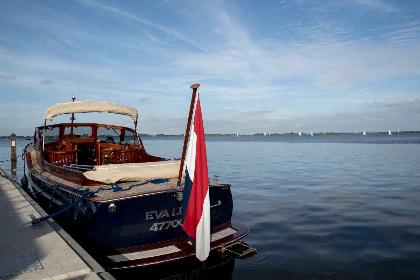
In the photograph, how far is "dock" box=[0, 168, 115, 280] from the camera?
454 cm

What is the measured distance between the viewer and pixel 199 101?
Result: 5684mm

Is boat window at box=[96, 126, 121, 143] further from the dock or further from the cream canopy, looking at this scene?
the dock

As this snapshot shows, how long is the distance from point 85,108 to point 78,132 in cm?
201

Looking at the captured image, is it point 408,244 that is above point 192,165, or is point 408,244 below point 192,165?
below

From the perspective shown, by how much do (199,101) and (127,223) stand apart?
2633mm

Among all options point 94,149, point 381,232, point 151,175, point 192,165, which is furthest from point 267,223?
point 94,149

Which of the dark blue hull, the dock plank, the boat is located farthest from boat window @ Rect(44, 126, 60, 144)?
the dark blue hull

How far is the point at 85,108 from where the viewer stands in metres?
10.7

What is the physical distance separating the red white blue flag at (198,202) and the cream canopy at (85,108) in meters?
6.63

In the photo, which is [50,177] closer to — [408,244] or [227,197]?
[227,197]

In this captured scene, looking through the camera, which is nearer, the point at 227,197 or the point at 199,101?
the point at 199,101

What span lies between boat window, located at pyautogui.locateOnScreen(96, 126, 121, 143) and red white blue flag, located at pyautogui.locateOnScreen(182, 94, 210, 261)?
7.08 meters

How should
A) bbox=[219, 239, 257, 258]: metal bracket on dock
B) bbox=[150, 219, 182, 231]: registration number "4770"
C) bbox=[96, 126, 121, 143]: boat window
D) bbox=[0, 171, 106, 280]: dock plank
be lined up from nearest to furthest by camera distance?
bbox=[0, 171, 106, 280]: dock plank, bbox=[150, 219, 182, 231]: registration number "4770", bbox=[219, 239, 257, 258]: metal bracket on dock, bbox=[96, 126, 121, 143]: boat window

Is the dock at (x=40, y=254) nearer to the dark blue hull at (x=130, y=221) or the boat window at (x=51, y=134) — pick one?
the dark blue hull at (x=130, y=221)
